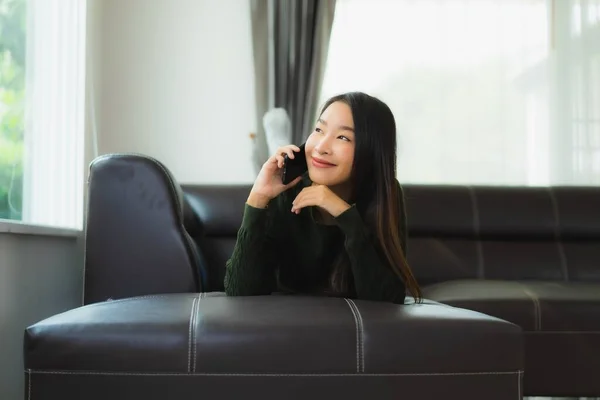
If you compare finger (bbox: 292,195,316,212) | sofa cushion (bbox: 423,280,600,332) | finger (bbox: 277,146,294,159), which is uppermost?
finger (bbox: 277,146,294,159)

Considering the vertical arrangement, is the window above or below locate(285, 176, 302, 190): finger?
above

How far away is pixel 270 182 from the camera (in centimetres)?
158

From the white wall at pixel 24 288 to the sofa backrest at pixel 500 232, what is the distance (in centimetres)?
55

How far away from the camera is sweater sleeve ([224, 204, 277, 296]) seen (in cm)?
155

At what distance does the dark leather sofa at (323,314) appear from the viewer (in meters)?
1.20

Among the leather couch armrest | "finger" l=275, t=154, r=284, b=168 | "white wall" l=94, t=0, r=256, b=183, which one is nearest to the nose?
"finger" l=275, t=154, r=284, b=168

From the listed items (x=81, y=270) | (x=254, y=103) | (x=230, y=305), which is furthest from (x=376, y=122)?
(x=254, y=103)

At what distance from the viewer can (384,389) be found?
122 cm

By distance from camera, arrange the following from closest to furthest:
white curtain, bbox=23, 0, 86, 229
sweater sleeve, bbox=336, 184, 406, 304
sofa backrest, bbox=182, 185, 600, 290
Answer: sweater sleeve, bbox=336, 184, 406, 304, white curtain, bbox=23, 0, 86, 229, sofa backrest, bbox=182, 185, 600, 290

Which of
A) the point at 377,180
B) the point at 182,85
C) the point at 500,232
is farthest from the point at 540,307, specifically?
the point at 182,85

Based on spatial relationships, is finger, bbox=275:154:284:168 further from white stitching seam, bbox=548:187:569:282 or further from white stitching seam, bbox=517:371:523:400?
white stitching seam, bbox=548:187:569:282

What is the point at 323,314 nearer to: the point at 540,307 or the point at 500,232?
the point at 540,307

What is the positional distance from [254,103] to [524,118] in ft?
4.51

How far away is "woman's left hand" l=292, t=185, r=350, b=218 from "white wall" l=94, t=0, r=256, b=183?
5.20 ft
